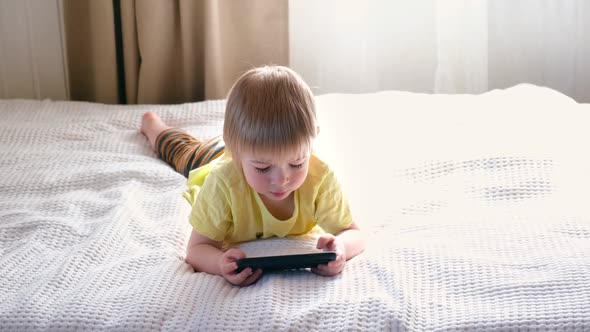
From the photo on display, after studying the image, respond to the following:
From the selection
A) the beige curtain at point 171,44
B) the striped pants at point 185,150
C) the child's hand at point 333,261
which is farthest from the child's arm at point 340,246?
the beige curtain at point 171,44

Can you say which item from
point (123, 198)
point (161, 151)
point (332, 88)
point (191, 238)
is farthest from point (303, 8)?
point (191, 238)

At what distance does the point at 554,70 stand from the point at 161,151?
1328 mm

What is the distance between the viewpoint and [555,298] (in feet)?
4.15

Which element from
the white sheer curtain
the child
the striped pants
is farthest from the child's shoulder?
the white sheer curtain

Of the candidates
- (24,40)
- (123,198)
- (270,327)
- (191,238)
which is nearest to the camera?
(270,327)

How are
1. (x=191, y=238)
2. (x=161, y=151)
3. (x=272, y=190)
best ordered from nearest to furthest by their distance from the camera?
(x=272, y=190)
(x=191, y=238)
(x=161, y=151)

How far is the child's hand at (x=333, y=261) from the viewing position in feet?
4.42

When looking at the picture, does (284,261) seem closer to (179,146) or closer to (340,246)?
(340,246)

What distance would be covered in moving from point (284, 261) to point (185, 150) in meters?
0.67

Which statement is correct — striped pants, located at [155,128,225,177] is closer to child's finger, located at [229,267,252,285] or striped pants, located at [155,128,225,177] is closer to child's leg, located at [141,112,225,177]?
child's leg, located at [141,112,225,177]

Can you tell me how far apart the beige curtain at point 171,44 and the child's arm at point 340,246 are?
111 cm

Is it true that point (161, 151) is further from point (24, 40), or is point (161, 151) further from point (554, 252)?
point (554, 252)

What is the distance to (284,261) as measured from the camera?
52.0 inches

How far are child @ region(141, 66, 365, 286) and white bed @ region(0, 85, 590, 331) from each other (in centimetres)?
4
